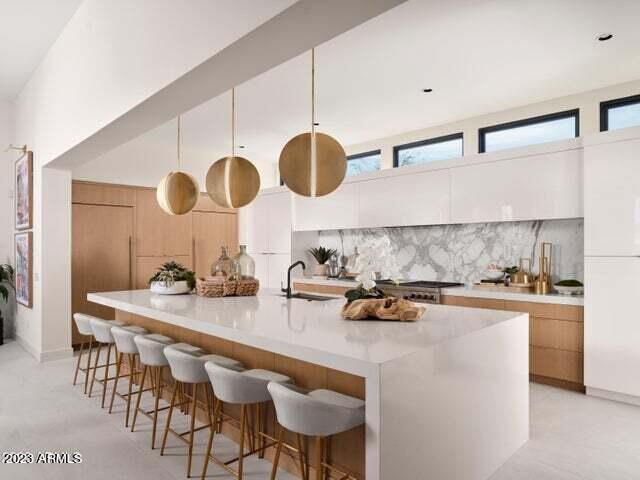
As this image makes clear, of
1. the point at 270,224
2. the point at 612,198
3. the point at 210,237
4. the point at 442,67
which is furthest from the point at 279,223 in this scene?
the point at 612,198

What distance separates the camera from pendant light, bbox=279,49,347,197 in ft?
9.42

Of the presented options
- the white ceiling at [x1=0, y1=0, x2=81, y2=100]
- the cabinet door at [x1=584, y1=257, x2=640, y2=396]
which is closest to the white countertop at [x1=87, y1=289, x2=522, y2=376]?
the cabinet door at [x1=584, y1=257, x2=640, y2=396]

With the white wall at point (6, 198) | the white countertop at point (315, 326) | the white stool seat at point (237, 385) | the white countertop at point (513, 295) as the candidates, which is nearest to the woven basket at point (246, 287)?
the white countertop at point (315, 326)

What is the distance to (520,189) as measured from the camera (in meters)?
4.34

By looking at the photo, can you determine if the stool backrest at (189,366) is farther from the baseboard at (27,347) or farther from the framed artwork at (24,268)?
the framed artwork at (24,268)

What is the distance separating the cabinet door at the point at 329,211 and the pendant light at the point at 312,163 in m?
2.89

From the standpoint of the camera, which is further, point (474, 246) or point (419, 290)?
point (474, 246)

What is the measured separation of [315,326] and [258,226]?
5106mm

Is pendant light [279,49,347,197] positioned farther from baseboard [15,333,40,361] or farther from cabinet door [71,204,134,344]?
cabinet door [71,204,134,344]

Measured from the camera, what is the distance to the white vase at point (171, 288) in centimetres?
375

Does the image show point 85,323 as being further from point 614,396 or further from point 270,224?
point 614,396

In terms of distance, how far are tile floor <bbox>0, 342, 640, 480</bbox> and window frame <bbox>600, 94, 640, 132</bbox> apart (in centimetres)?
257

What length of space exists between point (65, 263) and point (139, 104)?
2.98 meters

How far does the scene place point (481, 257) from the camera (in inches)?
198
